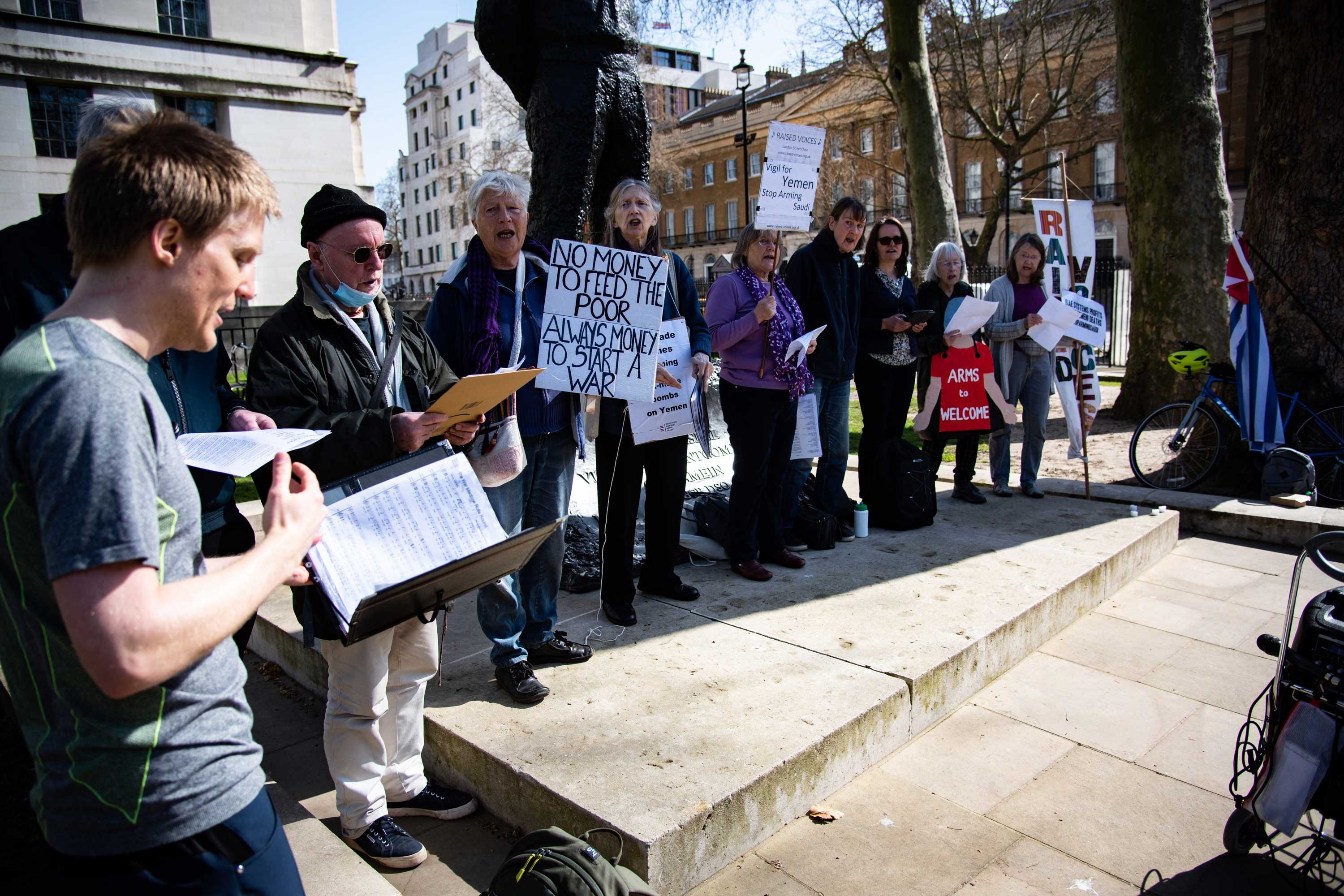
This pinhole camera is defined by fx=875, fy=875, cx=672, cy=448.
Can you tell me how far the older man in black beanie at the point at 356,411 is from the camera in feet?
8.16

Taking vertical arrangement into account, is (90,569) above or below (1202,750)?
above

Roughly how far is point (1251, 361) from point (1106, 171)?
4132 centimetres

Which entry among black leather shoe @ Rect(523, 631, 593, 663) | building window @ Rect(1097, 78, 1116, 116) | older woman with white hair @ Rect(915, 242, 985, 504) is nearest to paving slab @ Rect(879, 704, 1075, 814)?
black leather shoe @ Rect(523, 631, 593, 663)

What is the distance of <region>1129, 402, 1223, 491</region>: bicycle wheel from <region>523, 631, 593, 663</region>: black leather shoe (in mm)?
5541

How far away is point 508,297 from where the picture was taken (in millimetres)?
3455

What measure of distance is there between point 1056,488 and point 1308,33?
156 inches

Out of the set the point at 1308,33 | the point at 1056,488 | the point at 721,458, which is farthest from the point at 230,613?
the point at 1308,33

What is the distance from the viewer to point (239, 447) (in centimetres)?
176

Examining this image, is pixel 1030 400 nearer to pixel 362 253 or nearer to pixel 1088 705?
pixel 1088 705

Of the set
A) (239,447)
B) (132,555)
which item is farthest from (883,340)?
(132,555)

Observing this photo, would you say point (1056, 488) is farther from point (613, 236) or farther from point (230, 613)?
point (230, 613)

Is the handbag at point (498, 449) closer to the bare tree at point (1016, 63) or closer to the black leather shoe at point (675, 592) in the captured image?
the black leather shoe at point (675, 592)

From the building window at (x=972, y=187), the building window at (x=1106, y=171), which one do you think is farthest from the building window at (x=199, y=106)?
the building window at (x=1106, y=171)

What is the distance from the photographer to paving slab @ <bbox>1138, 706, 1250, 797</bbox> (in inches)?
123
